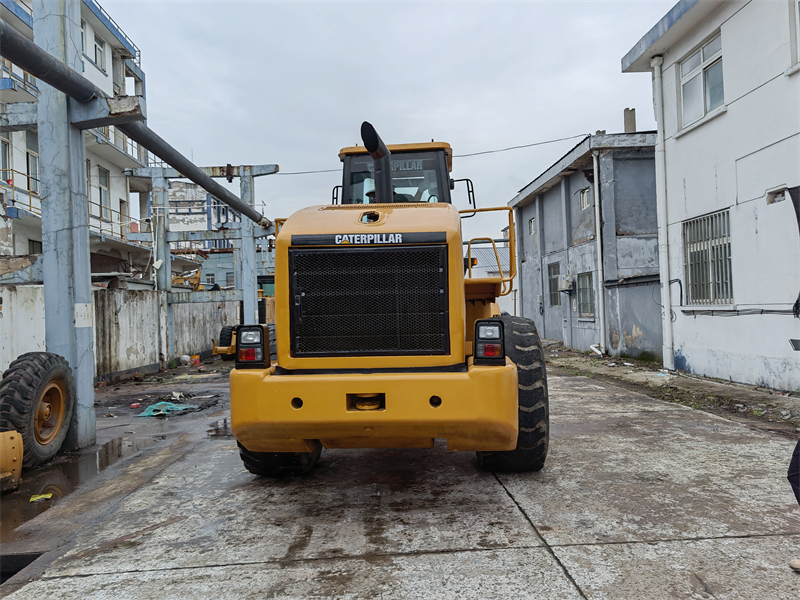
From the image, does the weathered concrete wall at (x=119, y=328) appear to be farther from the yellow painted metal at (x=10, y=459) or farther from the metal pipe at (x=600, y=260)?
the metal pipe at (x=600, y=260)

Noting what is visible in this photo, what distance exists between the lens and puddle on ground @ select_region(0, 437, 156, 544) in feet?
13.5

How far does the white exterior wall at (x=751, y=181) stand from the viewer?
24.8ft

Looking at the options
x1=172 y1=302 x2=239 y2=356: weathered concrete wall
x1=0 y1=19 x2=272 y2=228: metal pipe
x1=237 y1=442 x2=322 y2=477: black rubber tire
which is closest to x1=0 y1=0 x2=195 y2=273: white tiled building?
x1=172 y1=302 x2=239 y2=356: weathered concrete wall

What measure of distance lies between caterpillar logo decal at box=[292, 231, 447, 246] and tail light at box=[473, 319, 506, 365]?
63 centimetres

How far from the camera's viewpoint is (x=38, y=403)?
17.5ft

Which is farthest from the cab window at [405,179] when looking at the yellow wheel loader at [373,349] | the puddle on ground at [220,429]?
the puddle on ground at [220,429]

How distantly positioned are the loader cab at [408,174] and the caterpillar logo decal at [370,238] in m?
1.94

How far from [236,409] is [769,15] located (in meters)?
8.91

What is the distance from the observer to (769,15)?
7.88 meters

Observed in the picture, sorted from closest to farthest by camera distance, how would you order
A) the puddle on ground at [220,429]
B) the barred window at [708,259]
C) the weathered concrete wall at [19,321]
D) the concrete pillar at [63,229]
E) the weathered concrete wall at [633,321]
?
1. the concrete pillar at [63,229]
2. the puddle on ground at [220,429]
3. the barred window at [708,259]
4. the weathered concrete wall at [19,321]
5. the weathered concrete wall at [633,321]

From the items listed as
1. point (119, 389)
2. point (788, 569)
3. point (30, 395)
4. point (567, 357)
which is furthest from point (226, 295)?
point (788, 569)

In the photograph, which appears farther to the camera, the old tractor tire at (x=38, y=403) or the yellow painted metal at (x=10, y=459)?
the old tractor tire at (x=38, y=403)

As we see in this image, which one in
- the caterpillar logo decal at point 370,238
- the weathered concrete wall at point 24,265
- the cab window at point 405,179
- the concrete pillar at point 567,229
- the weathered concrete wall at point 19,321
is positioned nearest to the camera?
the caterpillar logo decal at point 370,238

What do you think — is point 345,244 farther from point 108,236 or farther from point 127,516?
point 108,236
